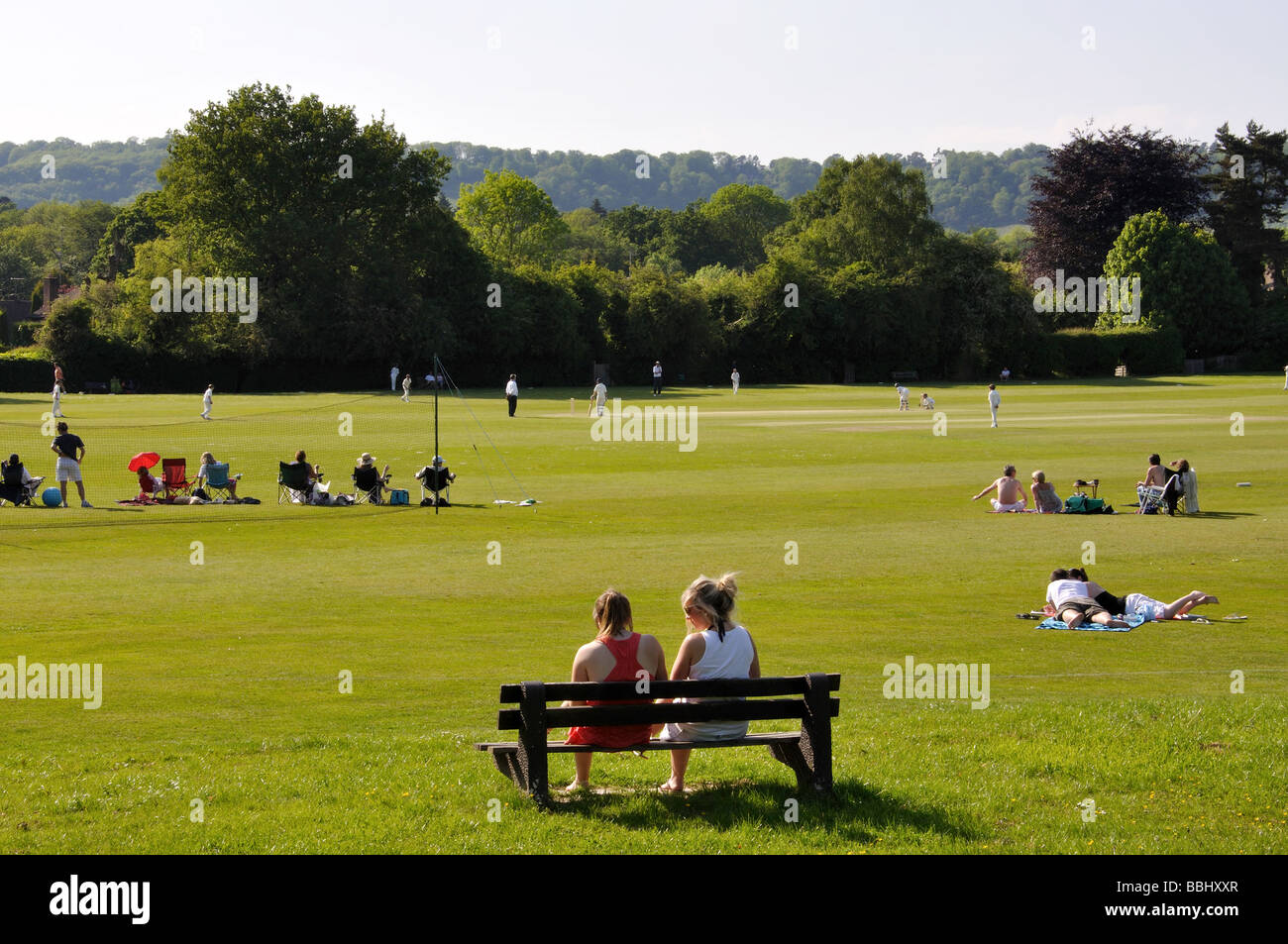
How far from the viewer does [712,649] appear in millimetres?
9086

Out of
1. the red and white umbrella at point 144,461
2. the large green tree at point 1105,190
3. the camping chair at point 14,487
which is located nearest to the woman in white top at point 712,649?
A: the camping chair at point 14,487

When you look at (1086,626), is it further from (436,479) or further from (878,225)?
(878,225)

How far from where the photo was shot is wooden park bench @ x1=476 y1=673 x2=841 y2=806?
8.30 meters

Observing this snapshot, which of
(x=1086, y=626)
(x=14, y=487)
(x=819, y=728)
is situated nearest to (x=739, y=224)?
(x=14, y=487)

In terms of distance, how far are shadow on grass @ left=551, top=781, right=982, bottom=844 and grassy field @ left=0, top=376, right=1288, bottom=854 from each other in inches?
1.3

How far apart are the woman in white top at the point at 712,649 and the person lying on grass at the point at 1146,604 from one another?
31.7ft

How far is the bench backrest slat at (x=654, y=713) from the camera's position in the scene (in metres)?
8.30

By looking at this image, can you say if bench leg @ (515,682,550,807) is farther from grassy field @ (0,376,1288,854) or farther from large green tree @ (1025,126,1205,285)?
large green tree @ (1025,126,1205,285)

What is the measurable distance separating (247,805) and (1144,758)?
6.07m

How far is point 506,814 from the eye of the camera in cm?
823

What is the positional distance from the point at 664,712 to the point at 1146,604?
11183mm

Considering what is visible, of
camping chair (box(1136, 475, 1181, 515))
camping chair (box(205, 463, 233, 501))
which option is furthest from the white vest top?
camping chair (box(205, 463, 233, 501))

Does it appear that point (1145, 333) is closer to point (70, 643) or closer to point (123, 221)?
point (123, 221)

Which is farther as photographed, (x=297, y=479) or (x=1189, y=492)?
(x=297, y=479)
